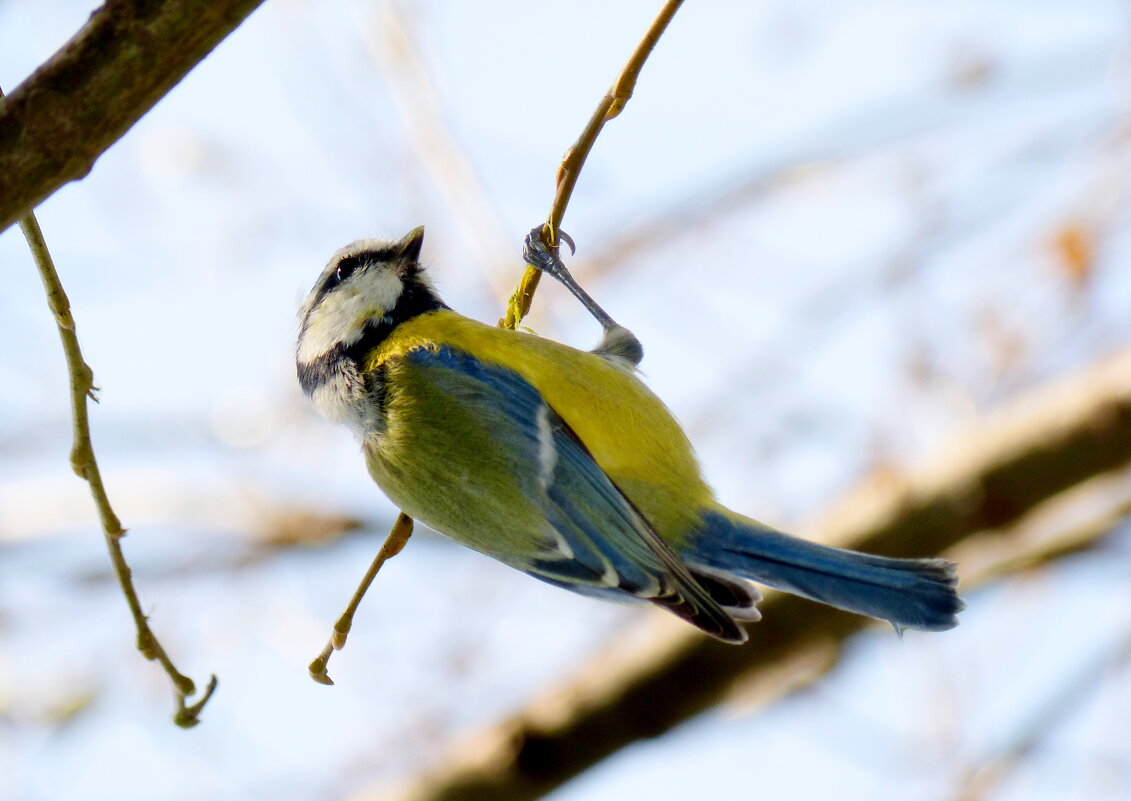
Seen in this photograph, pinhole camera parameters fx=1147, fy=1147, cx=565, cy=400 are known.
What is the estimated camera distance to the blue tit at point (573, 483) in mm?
2180

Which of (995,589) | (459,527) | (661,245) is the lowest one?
(995,589)

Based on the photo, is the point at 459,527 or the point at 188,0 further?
the point at 459,527

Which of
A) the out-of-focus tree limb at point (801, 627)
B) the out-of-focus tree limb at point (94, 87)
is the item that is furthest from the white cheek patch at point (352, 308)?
the out-of-focus tree limb at point (94, 87)

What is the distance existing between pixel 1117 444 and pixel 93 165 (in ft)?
7.96

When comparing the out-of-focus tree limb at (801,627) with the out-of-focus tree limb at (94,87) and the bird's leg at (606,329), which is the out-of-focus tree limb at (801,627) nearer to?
the bird's leg at (606,329)

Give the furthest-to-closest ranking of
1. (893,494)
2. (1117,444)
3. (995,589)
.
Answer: (995,589), (893,494), (1117,444)

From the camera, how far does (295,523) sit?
3.89 metres

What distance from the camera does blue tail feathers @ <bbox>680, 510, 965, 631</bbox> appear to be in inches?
83.5

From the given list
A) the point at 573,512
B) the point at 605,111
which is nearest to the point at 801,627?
the point at 573,512

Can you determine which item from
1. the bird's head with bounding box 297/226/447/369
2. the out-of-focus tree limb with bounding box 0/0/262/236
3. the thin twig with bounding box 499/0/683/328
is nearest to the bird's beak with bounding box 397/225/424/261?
the bird's head with bounding box 297/226/447/369

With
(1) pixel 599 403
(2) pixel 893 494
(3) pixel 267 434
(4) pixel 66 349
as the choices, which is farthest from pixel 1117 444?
(3) pixel 267 434

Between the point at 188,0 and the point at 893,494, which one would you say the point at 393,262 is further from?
the point at 188,0

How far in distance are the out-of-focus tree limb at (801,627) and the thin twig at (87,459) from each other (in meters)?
1.16

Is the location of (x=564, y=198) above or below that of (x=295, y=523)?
below
